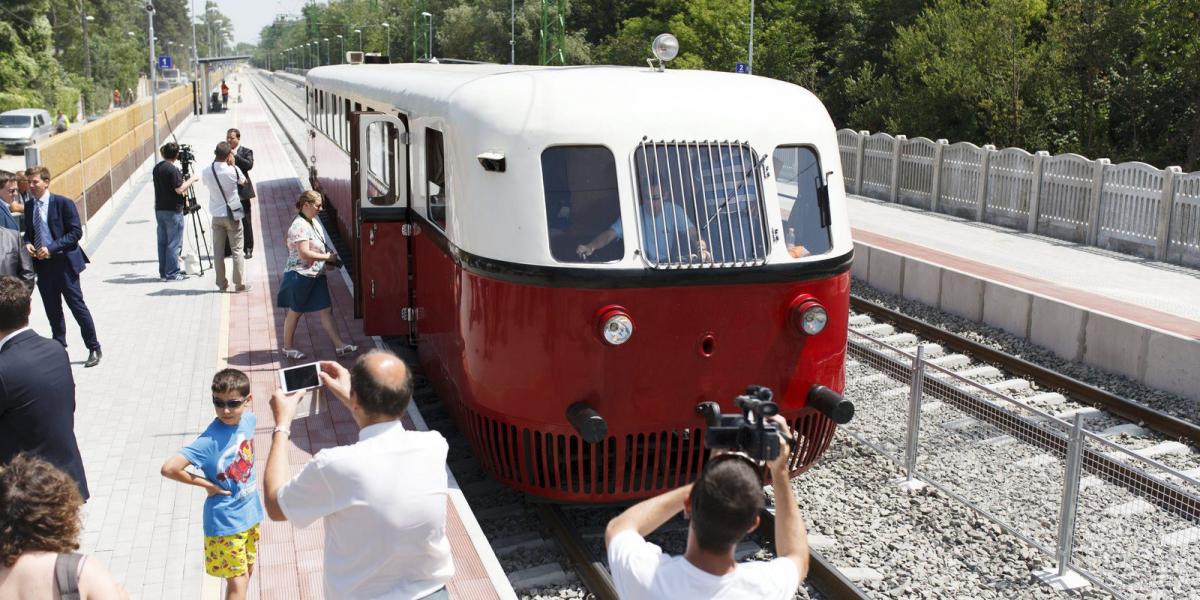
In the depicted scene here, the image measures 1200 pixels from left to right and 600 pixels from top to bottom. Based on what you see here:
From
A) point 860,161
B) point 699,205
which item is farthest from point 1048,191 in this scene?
point 699,205

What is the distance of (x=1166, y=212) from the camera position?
1603 centimetres

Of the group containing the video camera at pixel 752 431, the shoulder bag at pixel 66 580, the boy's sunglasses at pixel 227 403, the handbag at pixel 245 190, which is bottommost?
the shoulder bag at pixel 66 580

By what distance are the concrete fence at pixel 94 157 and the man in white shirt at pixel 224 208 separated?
2.84m

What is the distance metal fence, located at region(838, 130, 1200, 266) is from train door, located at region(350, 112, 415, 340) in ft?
37.2

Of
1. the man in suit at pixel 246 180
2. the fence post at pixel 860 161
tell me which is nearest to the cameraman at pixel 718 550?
the man in suit at pixel 246 180

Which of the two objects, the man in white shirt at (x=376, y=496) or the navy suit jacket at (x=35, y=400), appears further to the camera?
the navy suit jacket at (x=35, y=400)

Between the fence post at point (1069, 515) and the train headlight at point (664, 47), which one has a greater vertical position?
the train headlight at point (664, 47)

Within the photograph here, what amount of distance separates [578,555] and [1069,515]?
9.20 ft

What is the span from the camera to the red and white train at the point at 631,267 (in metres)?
6.48

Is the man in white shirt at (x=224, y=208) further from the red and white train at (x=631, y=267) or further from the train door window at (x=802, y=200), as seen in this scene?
the train door window at (x=802, y=200)

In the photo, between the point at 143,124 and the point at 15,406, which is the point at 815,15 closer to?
the point at 143,124

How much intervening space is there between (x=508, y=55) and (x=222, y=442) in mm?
66595

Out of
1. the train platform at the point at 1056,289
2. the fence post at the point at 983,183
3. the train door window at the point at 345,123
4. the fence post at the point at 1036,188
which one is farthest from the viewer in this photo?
the fence post at the point at 983,183

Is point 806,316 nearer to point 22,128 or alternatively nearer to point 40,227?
point 40,227
